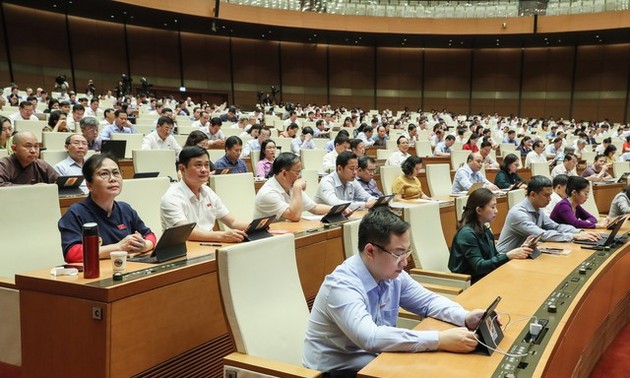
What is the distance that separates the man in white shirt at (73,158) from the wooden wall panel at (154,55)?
13975 mm

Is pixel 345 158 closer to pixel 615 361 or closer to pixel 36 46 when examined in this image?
pixel 615 361

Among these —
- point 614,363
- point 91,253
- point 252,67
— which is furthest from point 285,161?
point 252,67

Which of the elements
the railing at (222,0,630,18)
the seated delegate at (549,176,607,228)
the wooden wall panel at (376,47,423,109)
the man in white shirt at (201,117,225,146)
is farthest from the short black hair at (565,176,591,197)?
the wooden wall panel at (376,47,423,109)

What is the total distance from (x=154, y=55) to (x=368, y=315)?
17.6m

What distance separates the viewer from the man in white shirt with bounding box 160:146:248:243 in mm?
2801

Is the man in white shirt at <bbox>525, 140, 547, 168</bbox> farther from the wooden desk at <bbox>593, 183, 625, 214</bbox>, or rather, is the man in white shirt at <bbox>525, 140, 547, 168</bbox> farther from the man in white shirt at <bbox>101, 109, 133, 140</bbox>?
the man in white shirt at <bbox>101, 109, 133, 140</bbox>

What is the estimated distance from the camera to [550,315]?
6.41 ft

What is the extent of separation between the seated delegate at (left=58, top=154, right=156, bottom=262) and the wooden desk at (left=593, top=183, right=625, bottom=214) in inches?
247

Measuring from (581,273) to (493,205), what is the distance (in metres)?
0.56

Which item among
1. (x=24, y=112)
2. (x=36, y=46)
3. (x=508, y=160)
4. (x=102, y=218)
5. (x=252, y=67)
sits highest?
(x=252, y=67)

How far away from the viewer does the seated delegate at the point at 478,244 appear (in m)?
2.90

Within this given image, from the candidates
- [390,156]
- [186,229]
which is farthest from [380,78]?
[186,229]

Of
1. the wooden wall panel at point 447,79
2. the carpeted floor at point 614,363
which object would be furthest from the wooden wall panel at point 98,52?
the carpeted floor at point 614,363

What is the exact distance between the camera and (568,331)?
1946 millimetres
